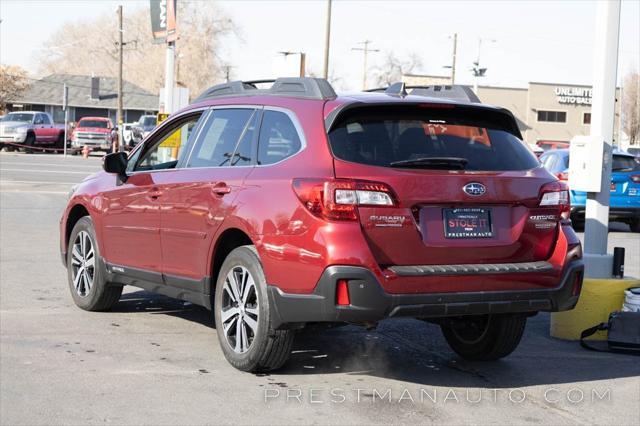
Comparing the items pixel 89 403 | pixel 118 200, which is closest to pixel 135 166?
pixel 118 200

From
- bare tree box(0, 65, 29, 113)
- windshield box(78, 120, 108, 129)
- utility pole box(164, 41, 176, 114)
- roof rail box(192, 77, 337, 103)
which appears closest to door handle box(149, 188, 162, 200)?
roof rail box(192, 77, 337, 103)

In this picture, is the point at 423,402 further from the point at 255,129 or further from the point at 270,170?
the point at 255,129

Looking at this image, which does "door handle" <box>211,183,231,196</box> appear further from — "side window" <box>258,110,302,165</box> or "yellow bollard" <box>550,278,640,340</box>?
"yellow bollard" <box>550,278,640,340</box>

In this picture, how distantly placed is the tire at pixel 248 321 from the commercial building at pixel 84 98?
257 ft

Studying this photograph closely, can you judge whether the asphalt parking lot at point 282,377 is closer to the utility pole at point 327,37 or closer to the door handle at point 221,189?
the door handle at point 221,189

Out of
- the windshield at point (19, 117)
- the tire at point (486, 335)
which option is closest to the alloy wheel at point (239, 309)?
the tire at point (486, 335)

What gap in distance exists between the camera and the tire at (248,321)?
5945 mm

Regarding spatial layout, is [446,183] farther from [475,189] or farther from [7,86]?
[7,86]

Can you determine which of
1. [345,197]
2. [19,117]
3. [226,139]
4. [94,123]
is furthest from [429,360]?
[94,123]

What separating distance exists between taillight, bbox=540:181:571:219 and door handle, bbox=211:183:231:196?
6.69 ft

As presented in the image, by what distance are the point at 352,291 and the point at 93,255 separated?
352 cm

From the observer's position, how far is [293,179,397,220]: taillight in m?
5.52

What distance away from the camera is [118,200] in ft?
25.9

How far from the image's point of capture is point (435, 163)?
19.2 ft
